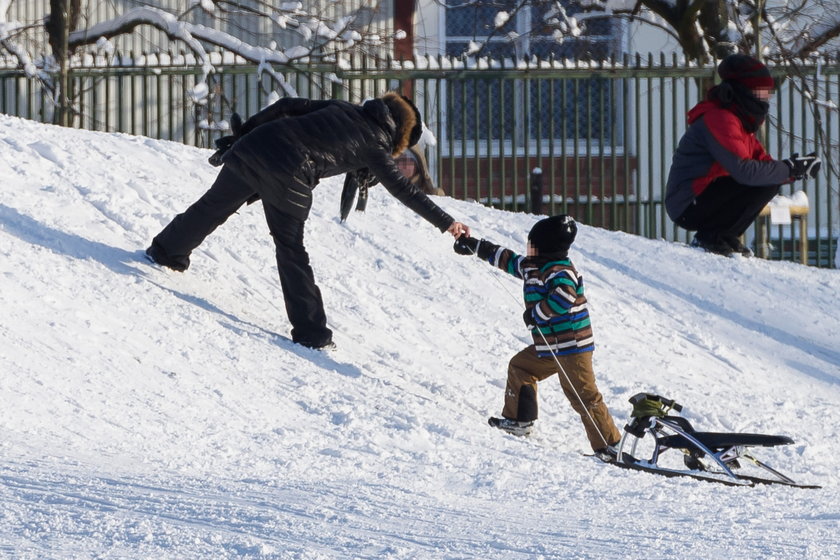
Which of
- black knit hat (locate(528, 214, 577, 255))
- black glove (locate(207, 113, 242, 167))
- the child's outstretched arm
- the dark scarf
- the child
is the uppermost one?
the dark scarf

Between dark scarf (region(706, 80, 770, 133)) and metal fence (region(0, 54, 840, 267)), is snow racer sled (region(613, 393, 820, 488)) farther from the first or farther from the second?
metal fence (region(0, 54, 840, 267))

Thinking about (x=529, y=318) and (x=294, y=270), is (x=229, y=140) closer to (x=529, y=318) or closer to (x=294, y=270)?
(x=294, y=270)

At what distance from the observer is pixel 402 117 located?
6.52 meters

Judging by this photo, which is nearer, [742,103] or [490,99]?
[742,103]

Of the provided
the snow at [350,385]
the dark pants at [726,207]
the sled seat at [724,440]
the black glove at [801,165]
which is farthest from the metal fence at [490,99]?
the sled seat at [724,440]

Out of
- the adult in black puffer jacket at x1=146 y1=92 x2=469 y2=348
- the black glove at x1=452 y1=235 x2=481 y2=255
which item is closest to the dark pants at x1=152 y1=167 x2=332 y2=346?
the adult in black puffer jacket at x1=146 y1=92 x2=469 y2=348

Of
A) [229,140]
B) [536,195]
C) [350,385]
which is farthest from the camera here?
[536,195]

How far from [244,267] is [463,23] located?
10.7 m

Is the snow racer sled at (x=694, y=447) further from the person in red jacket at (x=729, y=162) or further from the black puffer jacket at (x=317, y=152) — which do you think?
the person in red jacket at (x=729, y=162)

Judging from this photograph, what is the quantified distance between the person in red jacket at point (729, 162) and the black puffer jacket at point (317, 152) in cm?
314

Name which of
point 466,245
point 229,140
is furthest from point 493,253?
point 229,140

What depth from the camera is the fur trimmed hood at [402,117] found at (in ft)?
21.4

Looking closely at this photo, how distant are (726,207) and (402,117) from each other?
3487mm

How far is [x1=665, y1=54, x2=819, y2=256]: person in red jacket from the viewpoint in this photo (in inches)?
348
